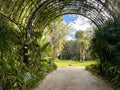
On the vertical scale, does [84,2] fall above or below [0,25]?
above

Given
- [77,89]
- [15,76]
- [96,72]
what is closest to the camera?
[15,76]

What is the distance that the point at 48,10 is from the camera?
14008 millimetres

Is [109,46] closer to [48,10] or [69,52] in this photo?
[48,10]

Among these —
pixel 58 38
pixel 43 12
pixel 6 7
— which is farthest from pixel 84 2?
pixel 58 38

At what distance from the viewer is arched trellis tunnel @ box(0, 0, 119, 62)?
1036cm

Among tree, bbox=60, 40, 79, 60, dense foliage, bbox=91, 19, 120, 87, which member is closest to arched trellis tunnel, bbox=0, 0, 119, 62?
dense foliage, bbox=91, 19, 120, 87

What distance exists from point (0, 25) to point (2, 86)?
156 centimetres

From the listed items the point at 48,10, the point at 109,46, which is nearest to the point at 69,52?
the point at 48,10

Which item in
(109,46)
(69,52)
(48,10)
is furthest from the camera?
(69,52)

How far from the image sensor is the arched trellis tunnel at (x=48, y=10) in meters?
10.4

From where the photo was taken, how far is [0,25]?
21.1 feet

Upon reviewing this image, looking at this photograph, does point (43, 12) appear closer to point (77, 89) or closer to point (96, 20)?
point (96, 20)

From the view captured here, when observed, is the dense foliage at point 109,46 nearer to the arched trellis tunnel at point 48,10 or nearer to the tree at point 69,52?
the arched trellis tunnel at point 48,10

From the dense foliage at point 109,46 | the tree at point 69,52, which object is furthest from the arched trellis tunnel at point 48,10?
the tree at point 69,52
